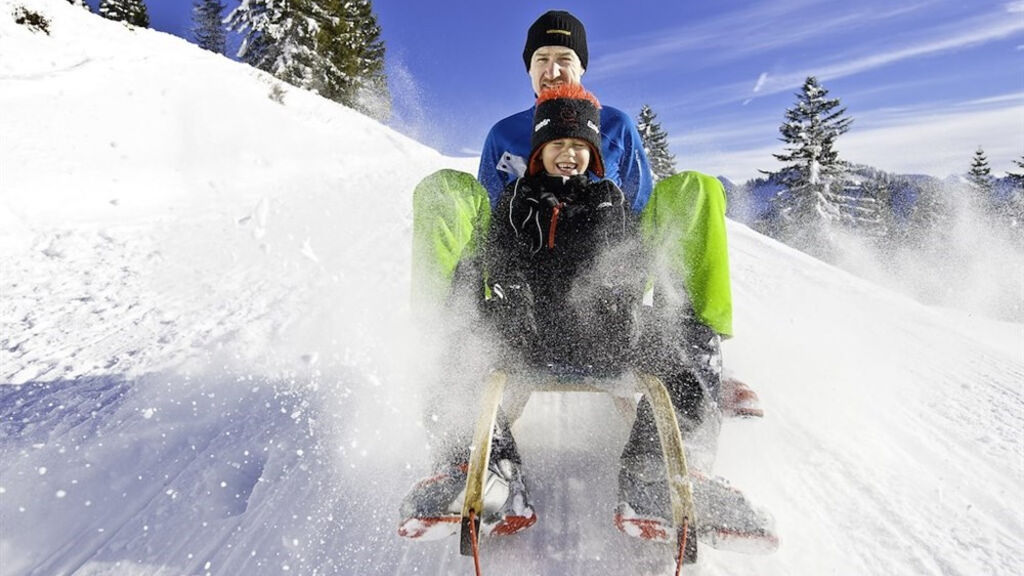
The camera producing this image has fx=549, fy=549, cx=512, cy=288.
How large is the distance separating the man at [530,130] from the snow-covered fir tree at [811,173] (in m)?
22.6

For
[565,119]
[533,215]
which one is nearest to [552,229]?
[533,215]

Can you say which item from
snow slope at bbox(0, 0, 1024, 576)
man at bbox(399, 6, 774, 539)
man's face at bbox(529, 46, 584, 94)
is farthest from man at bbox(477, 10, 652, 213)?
snow slope at bbox(0, 0, 1024, 576)

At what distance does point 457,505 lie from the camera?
1421 mm

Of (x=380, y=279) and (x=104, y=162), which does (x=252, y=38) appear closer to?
(x=104, y=162)

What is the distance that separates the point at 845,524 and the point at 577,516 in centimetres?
77

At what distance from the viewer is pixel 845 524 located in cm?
159

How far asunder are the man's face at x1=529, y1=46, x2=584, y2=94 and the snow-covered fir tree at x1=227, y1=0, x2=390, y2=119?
1864 cm

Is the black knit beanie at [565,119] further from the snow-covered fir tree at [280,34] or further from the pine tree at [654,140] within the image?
the pine tree at [654,140]

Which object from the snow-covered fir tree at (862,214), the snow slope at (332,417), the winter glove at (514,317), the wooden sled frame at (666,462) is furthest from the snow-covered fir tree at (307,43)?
the snow-covered fir tree at (862,214)

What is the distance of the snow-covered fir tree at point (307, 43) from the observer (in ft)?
62.2

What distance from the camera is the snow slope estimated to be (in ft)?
4.87

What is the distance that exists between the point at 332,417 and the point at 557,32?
7.37 feet

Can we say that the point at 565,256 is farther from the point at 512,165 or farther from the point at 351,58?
the point at 351,58

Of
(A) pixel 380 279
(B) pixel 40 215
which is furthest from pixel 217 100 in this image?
(A) pixel 380 279
